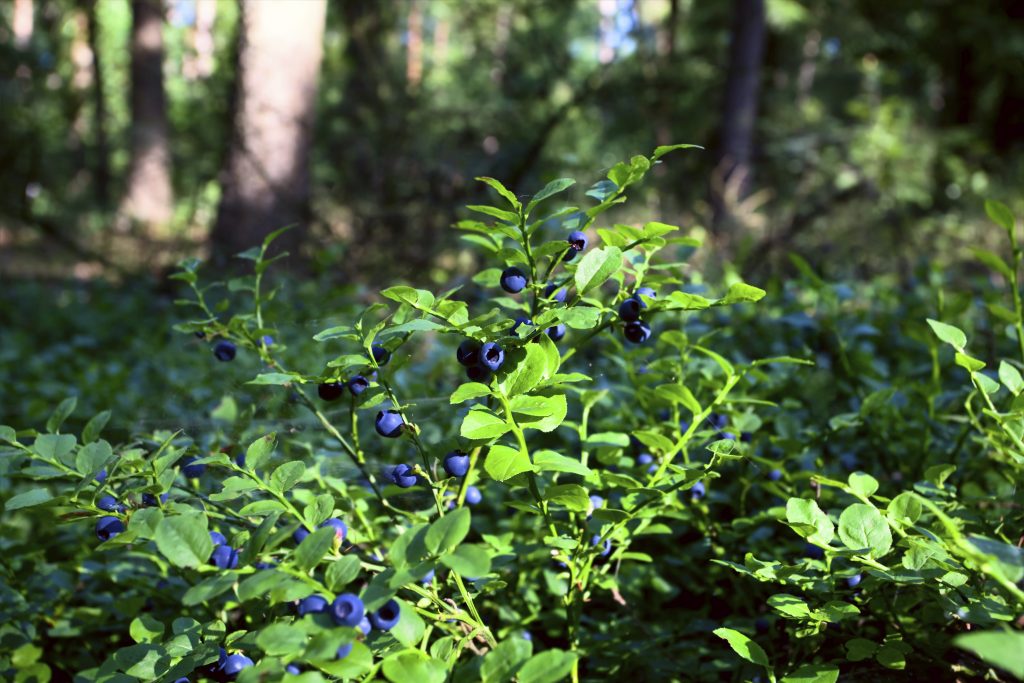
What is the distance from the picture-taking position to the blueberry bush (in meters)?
0.77

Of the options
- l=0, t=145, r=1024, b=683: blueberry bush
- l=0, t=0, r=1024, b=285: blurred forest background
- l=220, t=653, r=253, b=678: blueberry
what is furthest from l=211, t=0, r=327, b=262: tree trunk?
l=220, t=653, r=253, b=678: blueberry

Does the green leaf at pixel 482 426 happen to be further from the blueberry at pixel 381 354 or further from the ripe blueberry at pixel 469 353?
the blueberry at pixel 381 354

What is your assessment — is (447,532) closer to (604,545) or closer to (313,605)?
(313,605)

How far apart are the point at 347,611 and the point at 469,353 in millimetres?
316

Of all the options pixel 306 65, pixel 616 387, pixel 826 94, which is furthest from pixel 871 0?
pixel 616 387

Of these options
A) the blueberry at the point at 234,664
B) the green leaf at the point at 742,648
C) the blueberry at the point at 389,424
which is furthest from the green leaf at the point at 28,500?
the green leaf at the point at 742,648

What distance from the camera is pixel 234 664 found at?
854 mm

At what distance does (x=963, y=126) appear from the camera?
42.9 feet

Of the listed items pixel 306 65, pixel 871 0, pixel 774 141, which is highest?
pixel 871 0

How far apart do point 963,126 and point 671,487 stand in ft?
47.8

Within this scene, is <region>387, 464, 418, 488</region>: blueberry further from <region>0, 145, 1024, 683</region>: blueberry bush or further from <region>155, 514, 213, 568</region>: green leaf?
<region>155, 514, 213, 568</region>: green leaf

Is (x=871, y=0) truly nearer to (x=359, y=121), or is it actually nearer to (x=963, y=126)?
(x=963, y=126)

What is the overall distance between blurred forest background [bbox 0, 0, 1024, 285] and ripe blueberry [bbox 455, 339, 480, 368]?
0.35m

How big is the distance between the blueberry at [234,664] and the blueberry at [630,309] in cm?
59
